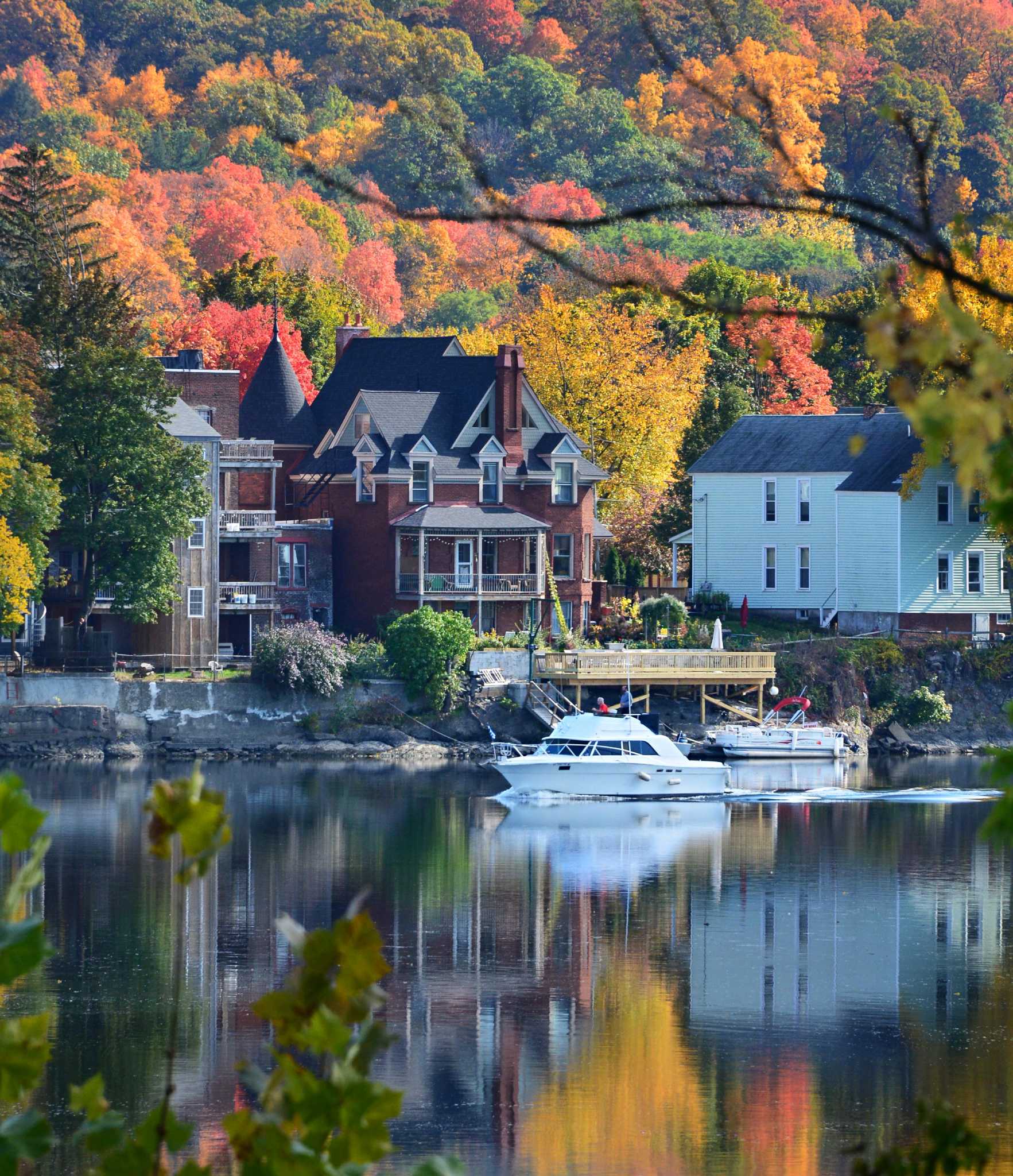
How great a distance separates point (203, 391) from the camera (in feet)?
229

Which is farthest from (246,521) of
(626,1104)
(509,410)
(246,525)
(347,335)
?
(626,1104)

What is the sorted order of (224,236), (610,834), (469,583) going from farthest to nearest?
(224,236)
(469,583)
(610,834)

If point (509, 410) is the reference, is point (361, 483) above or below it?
below

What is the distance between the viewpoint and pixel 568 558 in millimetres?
70875

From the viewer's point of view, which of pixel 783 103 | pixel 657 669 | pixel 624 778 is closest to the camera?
pixel 624 778

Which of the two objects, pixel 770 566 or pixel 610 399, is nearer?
pixel 770 566

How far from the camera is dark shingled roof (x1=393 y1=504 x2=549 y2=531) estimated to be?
67.8 meters

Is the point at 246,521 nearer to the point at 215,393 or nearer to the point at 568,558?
the point at 215,393

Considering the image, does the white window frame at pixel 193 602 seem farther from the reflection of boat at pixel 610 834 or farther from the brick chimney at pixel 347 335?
the brick chimney at pixel 347 335

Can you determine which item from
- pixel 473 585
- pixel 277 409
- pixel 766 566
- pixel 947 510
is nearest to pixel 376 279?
pixel 277 409

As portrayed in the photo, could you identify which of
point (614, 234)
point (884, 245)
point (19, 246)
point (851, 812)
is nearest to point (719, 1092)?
point (851, 812)

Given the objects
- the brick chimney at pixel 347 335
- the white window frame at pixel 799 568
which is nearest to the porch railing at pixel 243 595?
the brick chimney at pixel 347 335

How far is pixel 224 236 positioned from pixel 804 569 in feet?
256

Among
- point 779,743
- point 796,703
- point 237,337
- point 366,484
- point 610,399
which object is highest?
point 237,337
